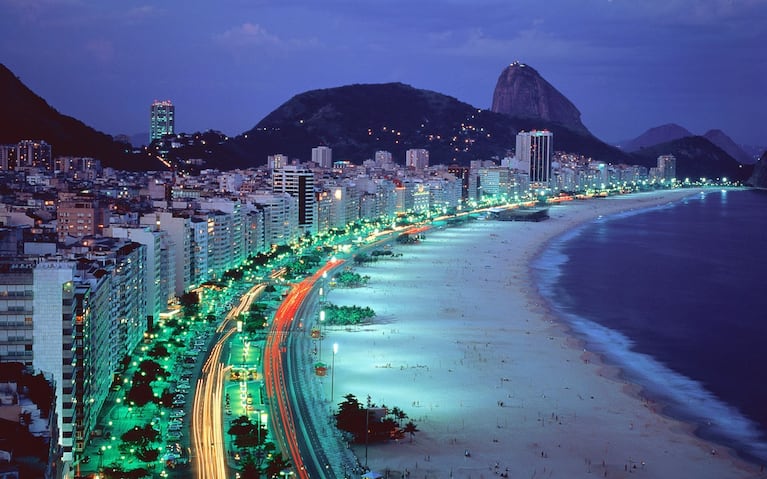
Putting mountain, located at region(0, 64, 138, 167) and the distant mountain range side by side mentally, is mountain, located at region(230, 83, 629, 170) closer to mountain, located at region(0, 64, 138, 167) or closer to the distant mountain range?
the distant mountain range

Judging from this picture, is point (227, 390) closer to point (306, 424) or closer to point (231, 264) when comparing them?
point (306, 424)

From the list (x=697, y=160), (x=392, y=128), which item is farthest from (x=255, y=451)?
(x=697, y=160)

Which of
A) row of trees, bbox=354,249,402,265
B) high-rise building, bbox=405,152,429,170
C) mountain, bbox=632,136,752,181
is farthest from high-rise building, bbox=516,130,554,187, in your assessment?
row of trees, bbox=354,249,402,265

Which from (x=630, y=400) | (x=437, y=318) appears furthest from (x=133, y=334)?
(x=630, y=400)

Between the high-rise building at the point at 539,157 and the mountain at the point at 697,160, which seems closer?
the high-rise building at the point at 539,157

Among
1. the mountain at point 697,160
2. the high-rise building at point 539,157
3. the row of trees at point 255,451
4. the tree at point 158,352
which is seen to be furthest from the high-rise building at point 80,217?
the mountain at point 697,160

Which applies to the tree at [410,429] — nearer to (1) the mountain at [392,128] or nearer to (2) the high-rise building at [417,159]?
(2) the high-rise building at [417,159]

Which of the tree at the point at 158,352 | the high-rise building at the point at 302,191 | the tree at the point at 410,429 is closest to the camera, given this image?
the tree at the point at 410,429
